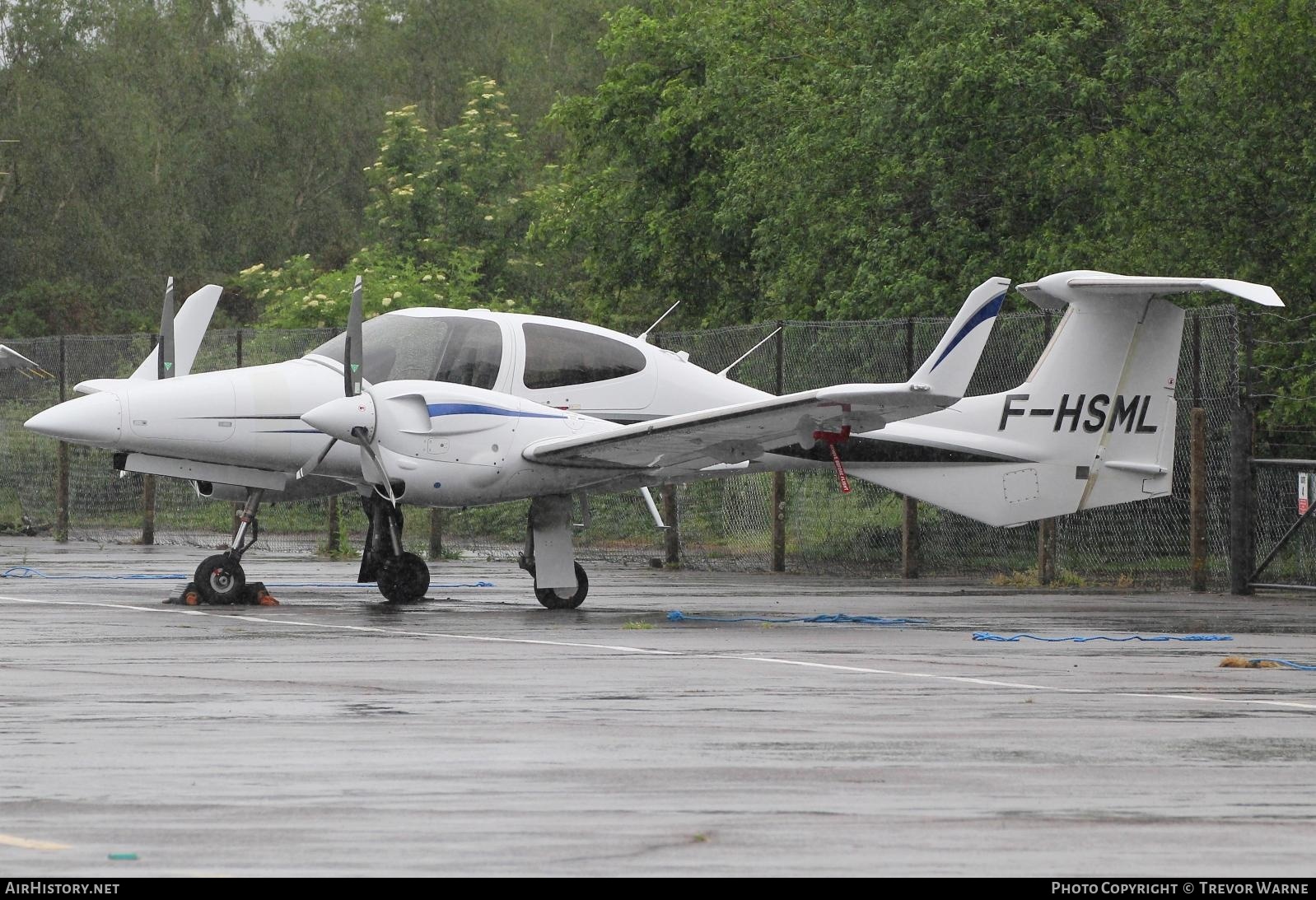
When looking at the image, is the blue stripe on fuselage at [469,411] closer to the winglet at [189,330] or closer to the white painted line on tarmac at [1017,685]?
the white painted line on tarmac at [1017,685]

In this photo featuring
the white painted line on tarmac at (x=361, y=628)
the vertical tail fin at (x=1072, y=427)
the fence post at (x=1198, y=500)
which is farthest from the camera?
the fence post at (x=1198, y=500)

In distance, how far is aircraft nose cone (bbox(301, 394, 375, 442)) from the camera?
53.8ft

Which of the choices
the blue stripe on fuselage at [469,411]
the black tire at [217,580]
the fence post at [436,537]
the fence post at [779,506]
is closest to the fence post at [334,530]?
the fence post at [436,537]

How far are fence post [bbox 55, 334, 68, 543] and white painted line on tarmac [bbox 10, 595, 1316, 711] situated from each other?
12840mm

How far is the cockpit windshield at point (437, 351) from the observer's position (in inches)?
688

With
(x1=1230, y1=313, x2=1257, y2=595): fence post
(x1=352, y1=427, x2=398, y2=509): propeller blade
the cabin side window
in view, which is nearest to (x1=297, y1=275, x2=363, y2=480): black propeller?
(x1=352, y1=427, x2=398, y2=509): propeller blade

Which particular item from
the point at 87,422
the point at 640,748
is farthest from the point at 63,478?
the point at 640,748

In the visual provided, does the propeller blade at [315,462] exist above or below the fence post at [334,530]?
above

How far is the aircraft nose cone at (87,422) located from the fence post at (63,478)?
1451 centimetres

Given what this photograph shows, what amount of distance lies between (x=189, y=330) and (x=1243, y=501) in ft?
36.3

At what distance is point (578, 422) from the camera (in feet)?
56.1

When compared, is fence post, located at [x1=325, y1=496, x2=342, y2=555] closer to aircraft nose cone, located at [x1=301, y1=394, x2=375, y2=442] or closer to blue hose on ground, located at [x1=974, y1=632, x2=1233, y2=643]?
aircraft nose cone, located at [x1=301, y1=394, x2=375, y2=442]

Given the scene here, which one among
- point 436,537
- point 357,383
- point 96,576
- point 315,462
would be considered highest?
point 357,383

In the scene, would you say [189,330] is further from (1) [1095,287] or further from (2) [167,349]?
(1) [1095,287]
